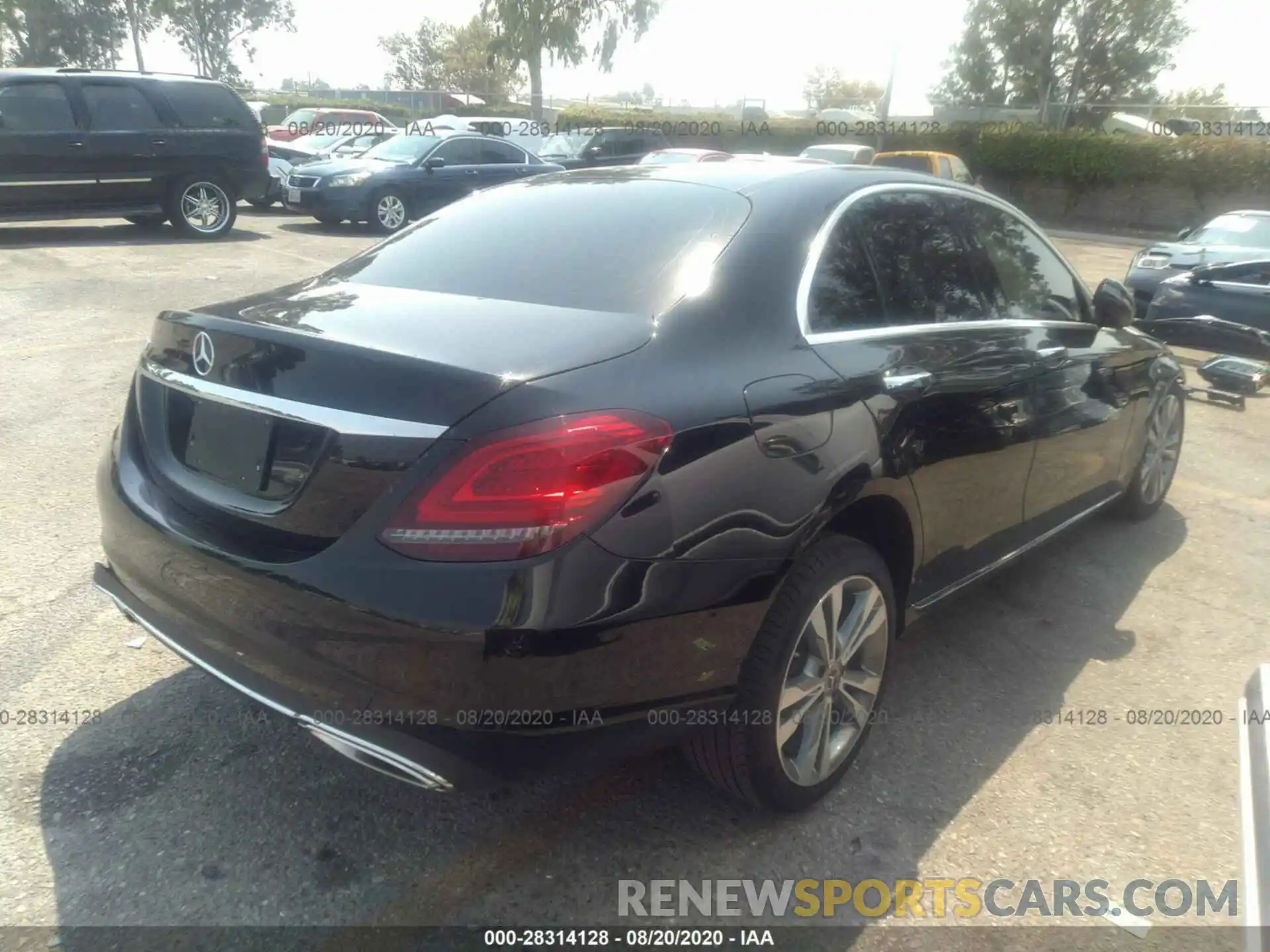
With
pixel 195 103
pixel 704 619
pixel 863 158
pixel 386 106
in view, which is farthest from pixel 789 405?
pixel 386 106

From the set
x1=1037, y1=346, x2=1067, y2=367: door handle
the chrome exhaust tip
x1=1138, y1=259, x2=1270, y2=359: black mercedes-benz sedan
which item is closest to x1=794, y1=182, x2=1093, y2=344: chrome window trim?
x1=1037, y1=346, x2=1067, y2=367: door handle

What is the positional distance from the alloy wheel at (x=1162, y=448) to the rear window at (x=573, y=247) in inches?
116

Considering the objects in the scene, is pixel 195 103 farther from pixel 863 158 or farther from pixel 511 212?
pixel 863 158

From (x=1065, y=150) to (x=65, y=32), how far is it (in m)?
50.1

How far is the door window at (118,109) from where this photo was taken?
39.8 feet

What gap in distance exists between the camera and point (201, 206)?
13.2 meters

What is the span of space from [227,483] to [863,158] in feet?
72.1

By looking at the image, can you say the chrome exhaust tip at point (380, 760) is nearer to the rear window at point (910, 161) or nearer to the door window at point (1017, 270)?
the door window at point (1017, 270)

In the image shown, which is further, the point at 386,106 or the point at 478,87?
the point at 478,87

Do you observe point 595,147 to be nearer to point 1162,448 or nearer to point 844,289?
point 1162,448

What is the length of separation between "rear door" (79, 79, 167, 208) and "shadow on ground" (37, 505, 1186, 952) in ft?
36.3

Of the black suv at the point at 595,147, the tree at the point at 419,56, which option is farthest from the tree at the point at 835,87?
the black suv at the point at 595,147

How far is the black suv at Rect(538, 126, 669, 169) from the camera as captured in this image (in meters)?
20.2

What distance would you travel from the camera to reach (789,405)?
98.0 inches
